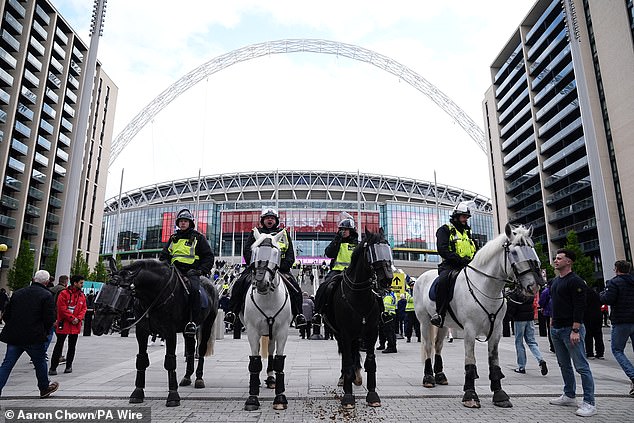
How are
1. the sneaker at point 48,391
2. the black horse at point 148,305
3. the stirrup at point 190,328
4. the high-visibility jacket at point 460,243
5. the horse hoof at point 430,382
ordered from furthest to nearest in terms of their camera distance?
1. the high-visibility jacket at point 460,243
2. the horse hoof at point 430,382
3. the stirrup at point 190,328
4. the sneaker at point 48,391
5. the black horse at point 148,305

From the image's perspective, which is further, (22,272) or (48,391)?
(22,272)

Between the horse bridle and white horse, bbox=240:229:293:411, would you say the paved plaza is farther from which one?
the horse bridle

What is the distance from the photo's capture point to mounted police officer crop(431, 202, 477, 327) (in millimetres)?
8594

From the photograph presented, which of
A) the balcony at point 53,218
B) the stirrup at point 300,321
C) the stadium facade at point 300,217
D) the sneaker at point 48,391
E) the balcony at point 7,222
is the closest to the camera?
the sneaker at point 48,391

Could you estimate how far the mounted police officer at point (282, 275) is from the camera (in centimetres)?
861

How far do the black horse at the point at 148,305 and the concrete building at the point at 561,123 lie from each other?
39623mm

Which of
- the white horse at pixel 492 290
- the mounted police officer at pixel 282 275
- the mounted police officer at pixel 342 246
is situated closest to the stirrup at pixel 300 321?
the mounted police officer at pixel 282 275

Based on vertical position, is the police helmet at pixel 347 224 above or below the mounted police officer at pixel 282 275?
above

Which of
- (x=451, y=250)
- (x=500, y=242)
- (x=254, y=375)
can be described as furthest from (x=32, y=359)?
(x=500, y=242)

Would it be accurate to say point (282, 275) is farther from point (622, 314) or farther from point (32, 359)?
point (622, 314)

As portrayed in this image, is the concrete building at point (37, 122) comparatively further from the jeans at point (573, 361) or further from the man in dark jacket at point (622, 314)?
the man in dark jacket at point (622, 314)

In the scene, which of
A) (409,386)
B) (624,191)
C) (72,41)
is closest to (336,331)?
(409,386)

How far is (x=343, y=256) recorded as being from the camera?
31.1 feet

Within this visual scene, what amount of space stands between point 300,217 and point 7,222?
193ft
